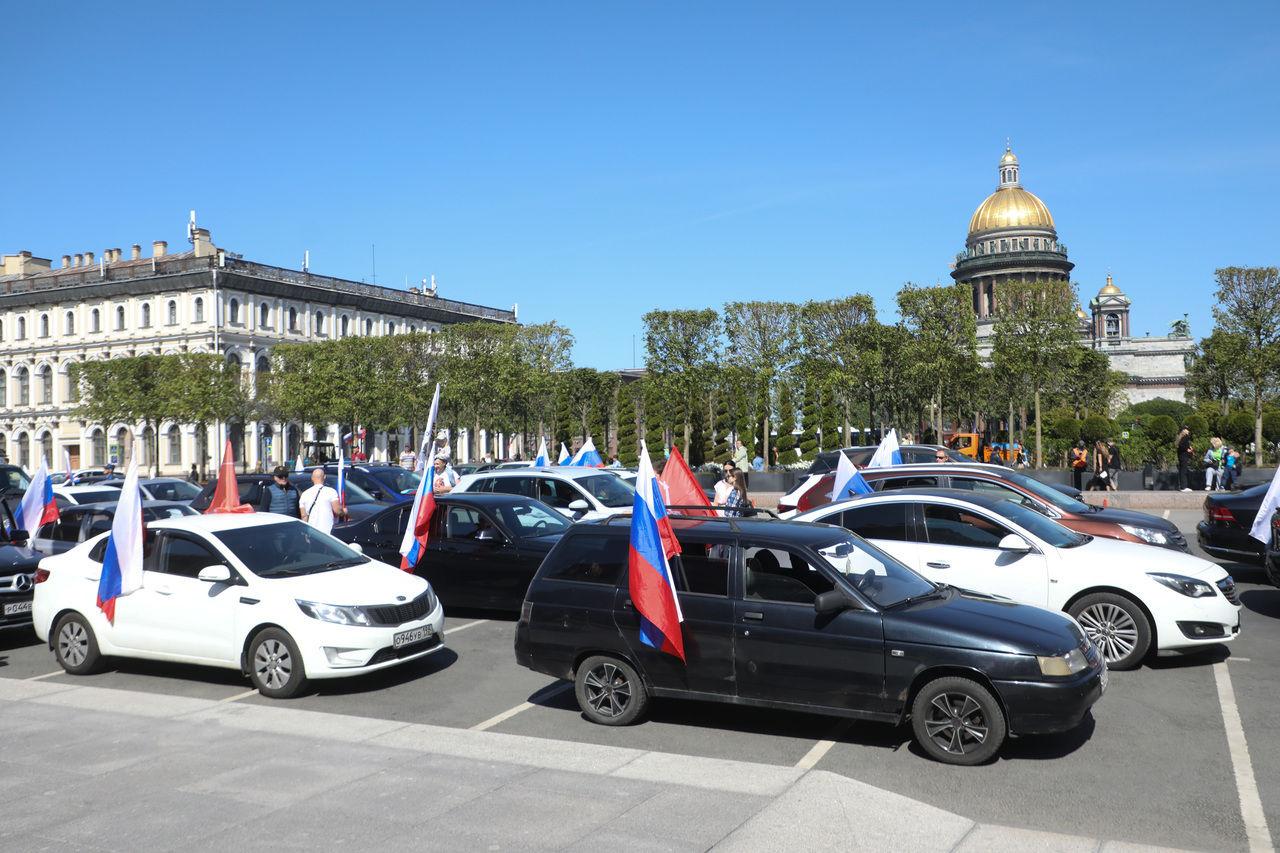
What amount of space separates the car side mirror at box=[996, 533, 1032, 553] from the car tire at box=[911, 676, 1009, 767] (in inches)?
114

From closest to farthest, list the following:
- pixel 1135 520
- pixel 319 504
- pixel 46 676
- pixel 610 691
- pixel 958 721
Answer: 1. pixel 958 721
2. pixel 610 691
3. pixel 46 676
4. pixel 1135 520
5. pixel 319 504

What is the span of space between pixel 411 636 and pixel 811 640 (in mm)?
3809

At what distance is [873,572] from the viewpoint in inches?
314

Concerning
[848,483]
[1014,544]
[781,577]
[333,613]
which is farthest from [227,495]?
[1014,544]

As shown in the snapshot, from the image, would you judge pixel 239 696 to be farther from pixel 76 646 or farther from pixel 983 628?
pixel 983 628

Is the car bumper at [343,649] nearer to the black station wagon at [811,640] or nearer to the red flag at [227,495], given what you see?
the black station wagon at [811,640]

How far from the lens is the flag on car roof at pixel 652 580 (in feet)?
25.5

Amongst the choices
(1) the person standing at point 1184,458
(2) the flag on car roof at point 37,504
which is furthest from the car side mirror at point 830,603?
(1) the person standing at point 1184,458

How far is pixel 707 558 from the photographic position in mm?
8055

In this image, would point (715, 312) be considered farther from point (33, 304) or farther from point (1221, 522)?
point (33, 304)

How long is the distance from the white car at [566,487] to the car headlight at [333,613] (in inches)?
263

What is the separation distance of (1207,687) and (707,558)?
14.3 feet

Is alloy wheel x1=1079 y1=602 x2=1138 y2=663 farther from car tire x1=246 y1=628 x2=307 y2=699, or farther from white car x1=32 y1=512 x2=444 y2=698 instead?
car tire x1=246 y1=628 x2=307 y2=699

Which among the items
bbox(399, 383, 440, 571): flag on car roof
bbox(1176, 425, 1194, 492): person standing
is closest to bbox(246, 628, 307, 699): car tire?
bbox(399, 383, 440, 571): flag on car roof
